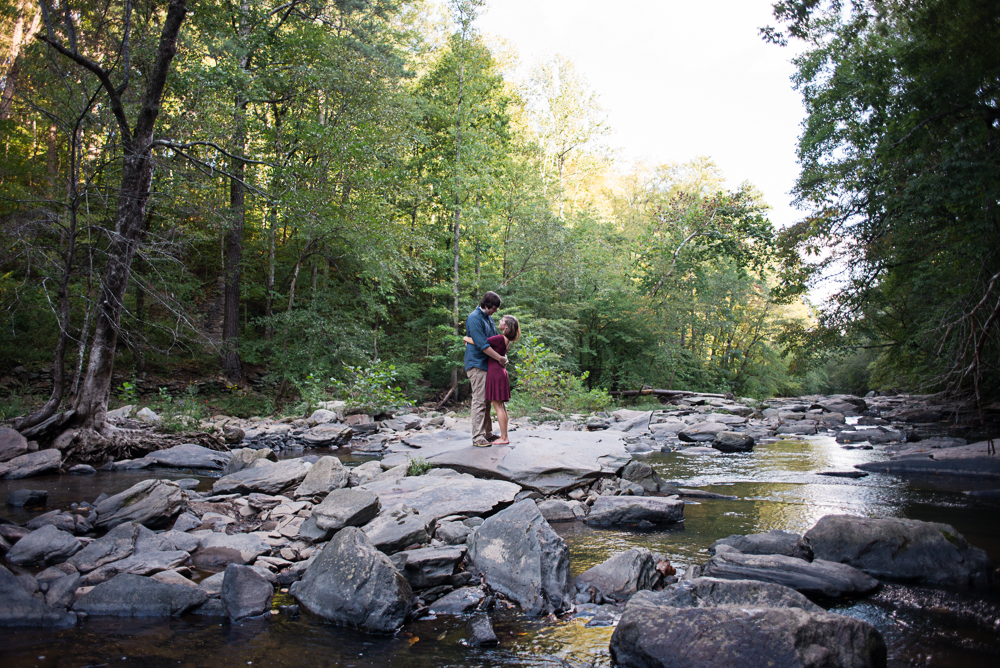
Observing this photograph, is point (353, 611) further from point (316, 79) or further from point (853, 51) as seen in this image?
point (853, 51)

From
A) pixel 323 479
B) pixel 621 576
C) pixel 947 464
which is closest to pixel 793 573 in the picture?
pixel 621 576

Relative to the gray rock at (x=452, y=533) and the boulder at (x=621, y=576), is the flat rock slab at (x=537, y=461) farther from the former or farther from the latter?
the boulder at (x=621, y=576)

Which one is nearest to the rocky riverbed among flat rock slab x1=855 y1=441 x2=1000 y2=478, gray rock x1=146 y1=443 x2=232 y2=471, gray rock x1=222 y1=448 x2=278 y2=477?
gray rock x1=222 y1=448 x2=278 y2=477

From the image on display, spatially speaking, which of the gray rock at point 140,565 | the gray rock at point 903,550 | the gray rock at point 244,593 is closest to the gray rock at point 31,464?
the gray rock at point 140,565

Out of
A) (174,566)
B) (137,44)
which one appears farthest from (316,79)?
(174,566)

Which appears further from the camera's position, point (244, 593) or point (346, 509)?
point (346, 509)

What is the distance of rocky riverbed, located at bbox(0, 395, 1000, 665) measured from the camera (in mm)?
3033

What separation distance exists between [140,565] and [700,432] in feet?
38.3

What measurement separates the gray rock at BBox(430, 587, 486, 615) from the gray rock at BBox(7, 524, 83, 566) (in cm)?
279

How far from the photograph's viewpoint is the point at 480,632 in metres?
3.13

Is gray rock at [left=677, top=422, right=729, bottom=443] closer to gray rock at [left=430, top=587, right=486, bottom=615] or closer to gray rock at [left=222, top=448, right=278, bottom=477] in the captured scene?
gray rock at [left=222, top=448, right=278, bottom=477]

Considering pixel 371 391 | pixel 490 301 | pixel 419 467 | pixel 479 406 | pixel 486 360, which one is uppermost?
pixel 490 301

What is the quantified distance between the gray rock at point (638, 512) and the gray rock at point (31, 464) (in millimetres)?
7061

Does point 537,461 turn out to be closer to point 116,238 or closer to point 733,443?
point 733,443
